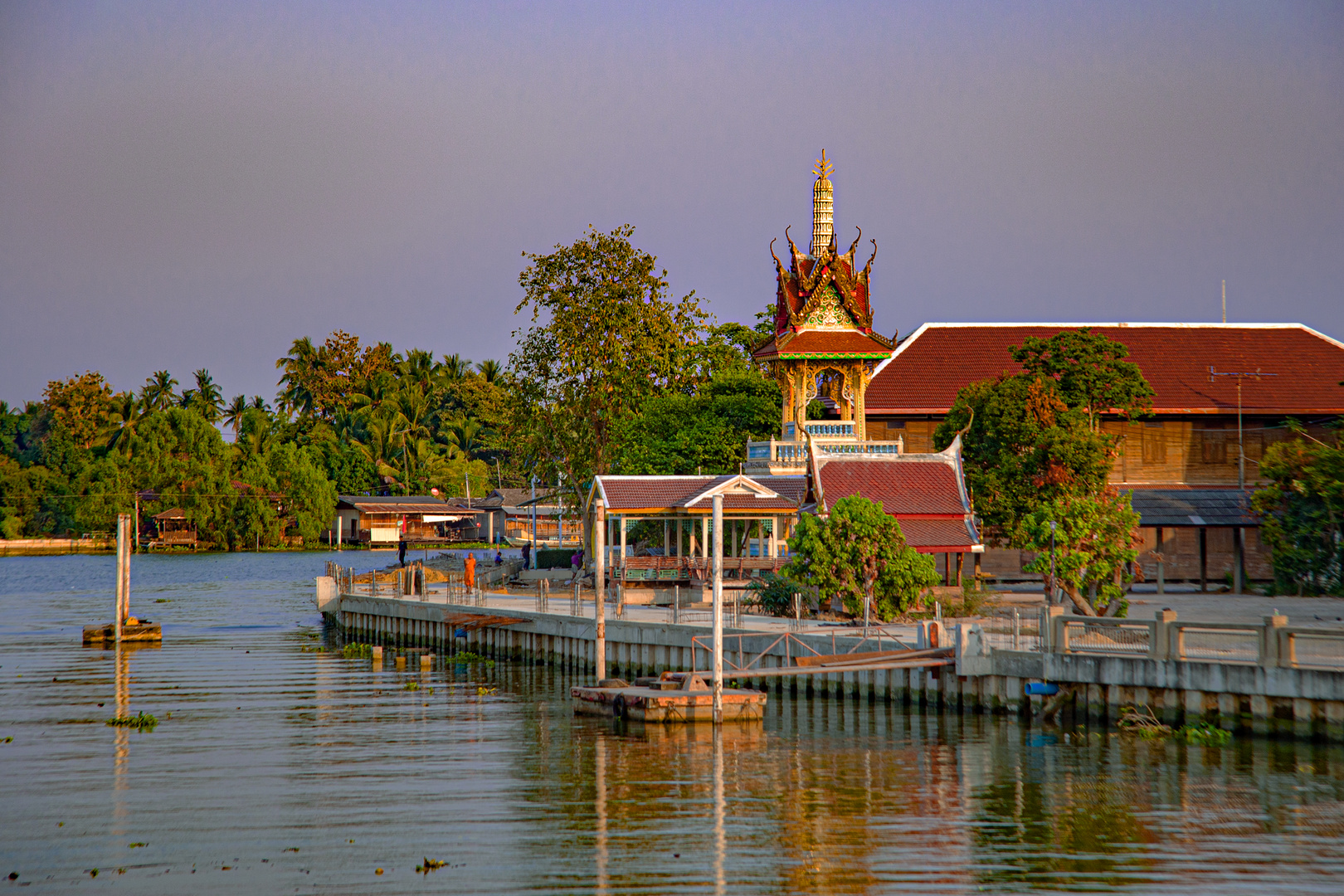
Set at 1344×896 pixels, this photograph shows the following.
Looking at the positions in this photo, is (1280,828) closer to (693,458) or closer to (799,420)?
(799,420)

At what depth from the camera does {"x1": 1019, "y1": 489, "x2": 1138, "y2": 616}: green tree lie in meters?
32.0

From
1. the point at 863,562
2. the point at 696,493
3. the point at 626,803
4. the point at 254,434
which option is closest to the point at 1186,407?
the point at 696,493

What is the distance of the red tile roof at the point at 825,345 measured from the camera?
48.7 meters

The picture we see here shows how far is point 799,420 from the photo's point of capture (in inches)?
1937

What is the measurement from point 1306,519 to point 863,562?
14.4m

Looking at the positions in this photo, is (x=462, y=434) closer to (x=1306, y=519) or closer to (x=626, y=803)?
(x=1306, y=519)

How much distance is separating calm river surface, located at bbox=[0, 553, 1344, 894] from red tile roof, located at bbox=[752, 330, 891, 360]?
18870mm

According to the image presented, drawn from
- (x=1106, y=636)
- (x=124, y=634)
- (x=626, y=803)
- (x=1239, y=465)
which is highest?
(x=1239, y=465)

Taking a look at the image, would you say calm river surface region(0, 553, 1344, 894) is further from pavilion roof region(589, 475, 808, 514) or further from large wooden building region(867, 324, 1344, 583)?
large wooden building region(867, 324, 1344, 583)

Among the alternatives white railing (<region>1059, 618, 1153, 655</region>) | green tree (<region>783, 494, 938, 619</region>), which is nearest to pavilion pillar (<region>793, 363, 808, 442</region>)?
green tree (<region>783, 494, 938, 619</region>)

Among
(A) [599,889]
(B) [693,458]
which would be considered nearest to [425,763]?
(A) [599,889]

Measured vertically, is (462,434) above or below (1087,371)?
above

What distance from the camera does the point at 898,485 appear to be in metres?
41.1

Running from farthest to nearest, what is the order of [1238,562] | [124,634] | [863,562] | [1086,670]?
[124,634]
[1238,562]
[863,562]
[1086,670]
